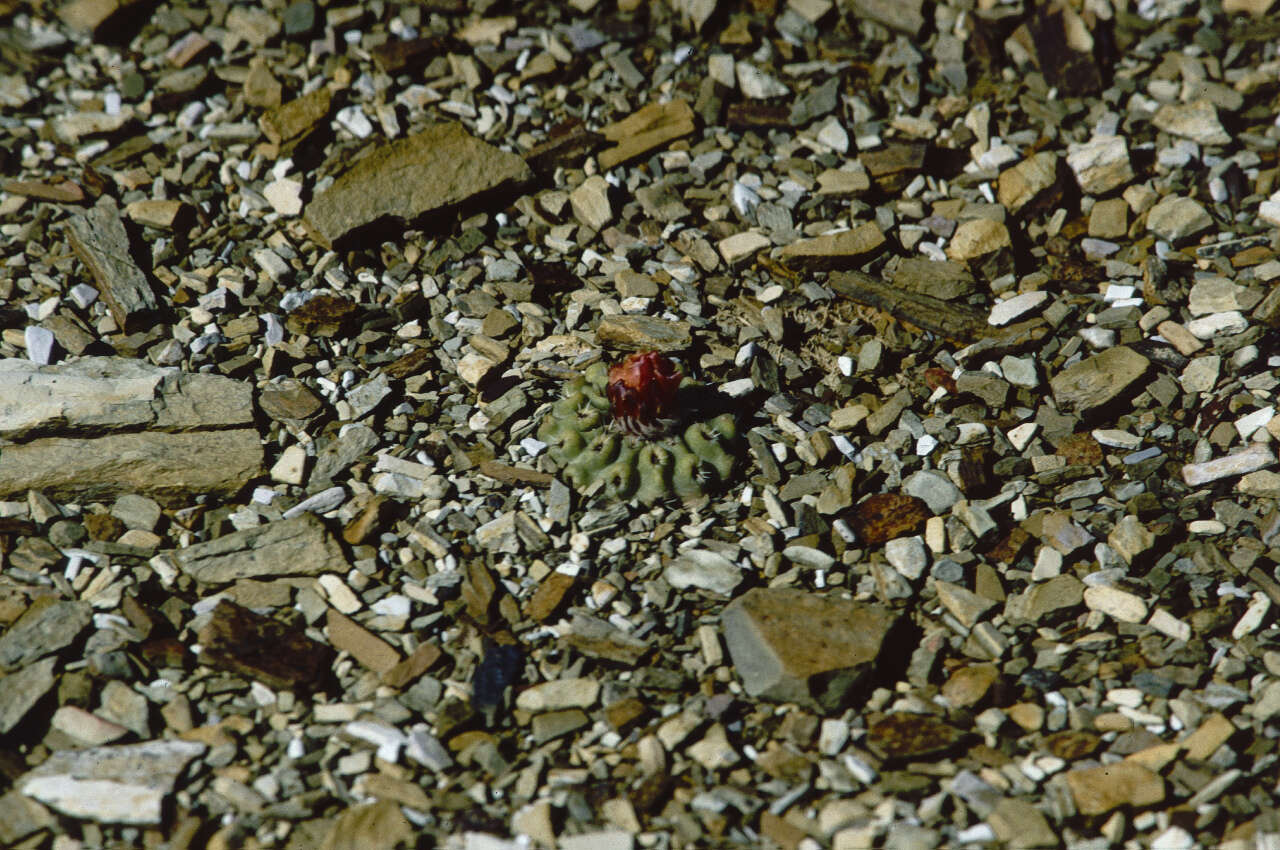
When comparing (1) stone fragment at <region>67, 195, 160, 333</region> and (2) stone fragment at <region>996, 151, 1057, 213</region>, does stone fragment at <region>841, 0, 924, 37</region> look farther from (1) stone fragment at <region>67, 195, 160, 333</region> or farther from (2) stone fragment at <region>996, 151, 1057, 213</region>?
(1) stone fragment at <region>67, 195, 160, 333</region>

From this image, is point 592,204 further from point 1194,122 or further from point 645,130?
point 1194,122

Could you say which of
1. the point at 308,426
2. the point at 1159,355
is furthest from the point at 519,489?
the point at 1159,355

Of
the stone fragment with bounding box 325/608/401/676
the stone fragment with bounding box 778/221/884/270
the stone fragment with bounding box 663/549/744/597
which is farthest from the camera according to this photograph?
the stone fragment with bounding box 778/221/884/270

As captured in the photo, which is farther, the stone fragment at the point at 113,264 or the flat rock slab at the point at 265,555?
the stone fragment at the point at 113,264

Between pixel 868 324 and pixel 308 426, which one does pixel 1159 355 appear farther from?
pixel 308 426

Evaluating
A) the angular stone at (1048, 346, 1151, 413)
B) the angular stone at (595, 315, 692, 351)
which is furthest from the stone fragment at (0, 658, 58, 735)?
the angular stone at (1048, 346, 1151, 413)

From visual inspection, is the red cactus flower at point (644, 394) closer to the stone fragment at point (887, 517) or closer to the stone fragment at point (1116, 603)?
the stone fragment at point (887, 517)

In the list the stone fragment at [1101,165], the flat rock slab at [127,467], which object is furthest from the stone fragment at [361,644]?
the stone fragment at [1101,165]
